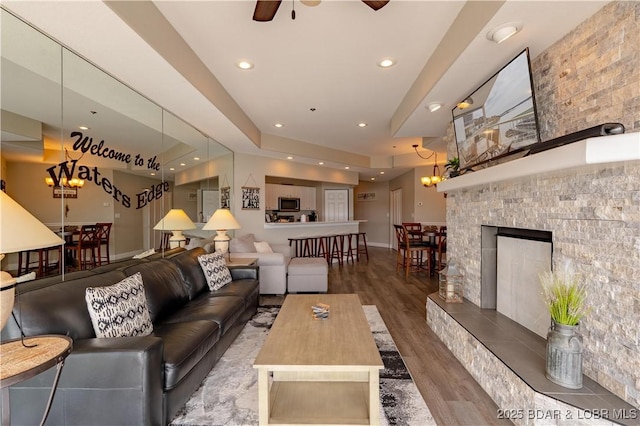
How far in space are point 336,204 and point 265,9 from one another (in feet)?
25.0

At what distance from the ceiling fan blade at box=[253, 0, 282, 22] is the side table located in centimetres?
210

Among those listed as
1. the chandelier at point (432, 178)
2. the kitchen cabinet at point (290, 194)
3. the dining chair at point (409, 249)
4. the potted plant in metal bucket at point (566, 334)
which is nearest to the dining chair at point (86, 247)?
the potted plant in metal bucket at point (566, 334)

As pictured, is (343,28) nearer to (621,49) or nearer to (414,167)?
(621,49)

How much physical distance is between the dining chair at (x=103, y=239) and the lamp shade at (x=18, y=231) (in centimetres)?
139

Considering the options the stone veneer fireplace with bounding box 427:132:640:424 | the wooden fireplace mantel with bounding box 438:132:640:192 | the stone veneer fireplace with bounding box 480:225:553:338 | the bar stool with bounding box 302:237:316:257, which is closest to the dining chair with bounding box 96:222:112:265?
the stone veneer fireplace with bounding box 427:132:640:424

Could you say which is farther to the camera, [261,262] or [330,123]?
[330,123]

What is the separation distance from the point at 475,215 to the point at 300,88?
2.49 metres

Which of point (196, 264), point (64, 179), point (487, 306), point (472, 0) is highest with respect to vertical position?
point (472, 0)

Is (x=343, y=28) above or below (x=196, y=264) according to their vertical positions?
above

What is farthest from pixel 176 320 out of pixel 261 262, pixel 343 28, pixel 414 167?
pixel 414 167

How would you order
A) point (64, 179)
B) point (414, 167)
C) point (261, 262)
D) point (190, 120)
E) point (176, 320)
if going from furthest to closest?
point (414, 167) < point (261, 262) < point (190, 120) < point (176, 320) < point (64, 179)

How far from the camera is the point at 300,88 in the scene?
3.54 metres

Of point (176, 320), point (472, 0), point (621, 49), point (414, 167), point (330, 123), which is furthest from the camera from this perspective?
point (414, 167)

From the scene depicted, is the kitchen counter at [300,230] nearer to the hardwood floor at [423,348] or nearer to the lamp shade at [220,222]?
the hardwood floor at [423,348]
